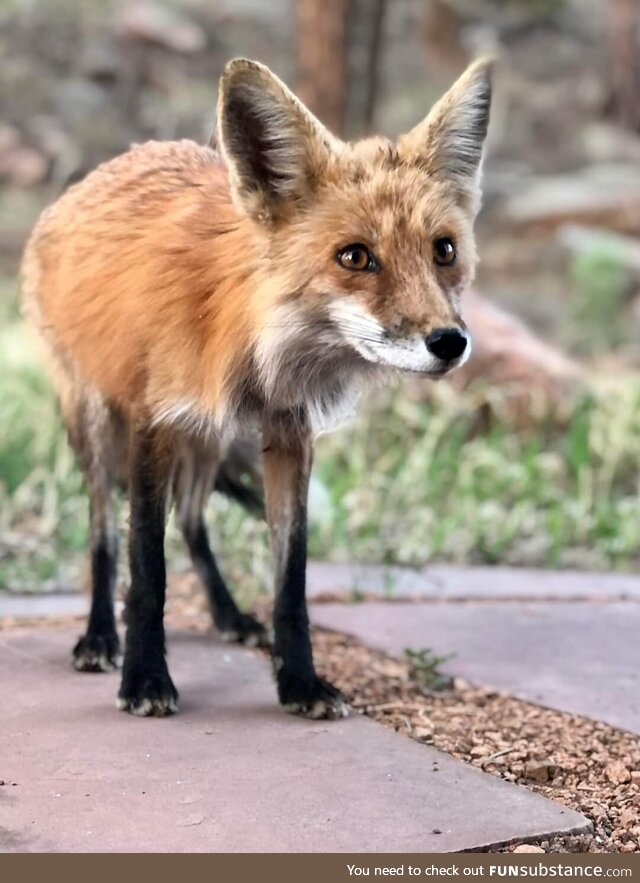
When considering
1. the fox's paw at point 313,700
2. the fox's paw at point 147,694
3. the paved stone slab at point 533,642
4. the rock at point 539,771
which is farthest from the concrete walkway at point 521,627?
the fox's paw at point 147,694

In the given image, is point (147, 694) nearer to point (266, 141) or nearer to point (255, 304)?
point (255, 304)

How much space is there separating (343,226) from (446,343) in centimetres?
42

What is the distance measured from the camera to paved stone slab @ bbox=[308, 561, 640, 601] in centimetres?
498

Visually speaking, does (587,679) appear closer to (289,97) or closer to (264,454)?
(264,454)

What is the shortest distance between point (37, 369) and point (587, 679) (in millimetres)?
4845

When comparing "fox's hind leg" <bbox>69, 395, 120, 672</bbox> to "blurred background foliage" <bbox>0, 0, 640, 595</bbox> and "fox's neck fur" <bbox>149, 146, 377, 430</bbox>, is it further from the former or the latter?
"blurred background foliage" <bbox>0, 0, 640, 595</bbox>

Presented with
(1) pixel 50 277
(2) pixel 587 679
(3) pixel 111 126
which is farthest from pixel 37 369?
(3) pixel 111 126

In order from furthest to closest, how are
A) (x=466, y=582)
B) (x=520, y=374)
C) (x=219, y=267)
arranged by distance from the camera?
(x=520, y=374), (x=466, y=582), (x=219, y=267)

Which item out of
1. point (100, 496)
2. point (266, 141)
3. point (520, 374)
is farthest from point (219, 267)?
point (520, 374)

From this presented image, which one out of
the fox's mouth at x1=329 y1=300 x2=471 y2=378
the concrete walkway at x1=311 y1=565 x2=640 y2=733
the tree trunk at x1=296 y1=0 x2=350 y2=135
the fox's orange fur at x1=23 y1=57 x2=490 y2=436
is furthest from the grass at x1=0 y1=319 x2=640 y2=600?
the tree trunk at x1=296 y1=0 x2=350 y2=135

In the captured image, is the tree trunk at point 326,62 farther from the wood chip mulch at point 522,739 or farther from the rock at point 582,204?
the rock at point 582,204

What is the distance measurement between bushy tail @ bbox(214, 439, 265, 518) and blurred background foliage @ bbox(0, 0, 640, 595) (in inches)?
24.1

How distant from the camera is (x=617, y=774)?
301 centimetres

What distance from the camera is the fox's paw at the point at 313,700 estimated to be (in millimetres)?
3307
